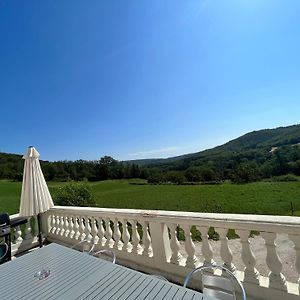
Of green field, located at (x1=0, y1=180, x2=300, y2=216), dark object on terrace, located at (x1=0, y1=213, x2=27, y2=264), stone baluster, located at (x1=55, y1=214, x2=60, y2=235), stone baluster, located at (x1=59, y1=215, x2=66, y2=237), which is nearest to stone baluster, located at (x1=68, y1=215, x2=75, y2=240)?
stone baluster, located at (x1=59, y1=215, x2=66, y2=237)

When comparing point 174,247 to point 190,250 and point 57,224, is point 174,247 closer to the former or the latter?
point 190,250

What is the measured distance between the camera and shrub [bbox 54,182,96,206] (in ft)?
25.8

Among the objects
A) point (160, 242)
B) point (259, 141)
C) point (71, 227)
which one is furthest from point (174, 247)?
point (259, 141)

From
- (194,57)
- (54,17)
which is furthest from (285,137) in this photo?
(54,17)

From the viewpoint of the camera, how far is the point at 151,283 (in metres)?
1.43

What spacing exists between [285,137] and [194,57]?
16196 mm

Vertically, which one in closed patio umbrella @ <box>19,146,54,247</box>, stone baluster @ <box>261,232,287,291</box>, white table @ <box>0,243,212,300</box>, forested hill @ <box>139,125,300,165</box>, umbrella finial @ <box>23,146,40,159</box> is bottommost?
stone baluster @ <box>261,232,287,291</box>

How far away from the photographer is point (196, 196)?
51.1 ft

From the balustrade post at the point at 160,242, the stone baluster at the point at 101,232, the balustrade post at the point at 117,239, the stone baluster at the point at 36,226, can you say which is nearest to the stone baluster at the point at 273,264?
the balustrade post at the point at 160,242

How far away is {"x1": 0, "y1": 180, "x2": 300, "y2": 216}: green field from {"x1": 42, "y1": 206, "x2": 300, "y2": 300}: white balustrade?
752cm

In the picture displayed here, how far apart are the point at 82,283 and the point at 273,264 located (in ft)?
5.30

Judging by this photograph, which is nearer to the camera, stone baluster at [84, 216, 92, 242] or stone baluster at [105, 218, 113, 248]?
stone baluster at [105, 218, 113, 248]

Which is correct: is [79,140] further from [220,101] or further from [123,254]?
[123,254]

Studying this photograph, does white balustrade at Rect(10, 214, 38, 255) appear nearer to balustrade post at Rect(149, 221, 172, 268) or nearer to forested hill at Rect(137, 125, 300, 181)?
balustrade post at Rect(149, 221, 172, 268)
